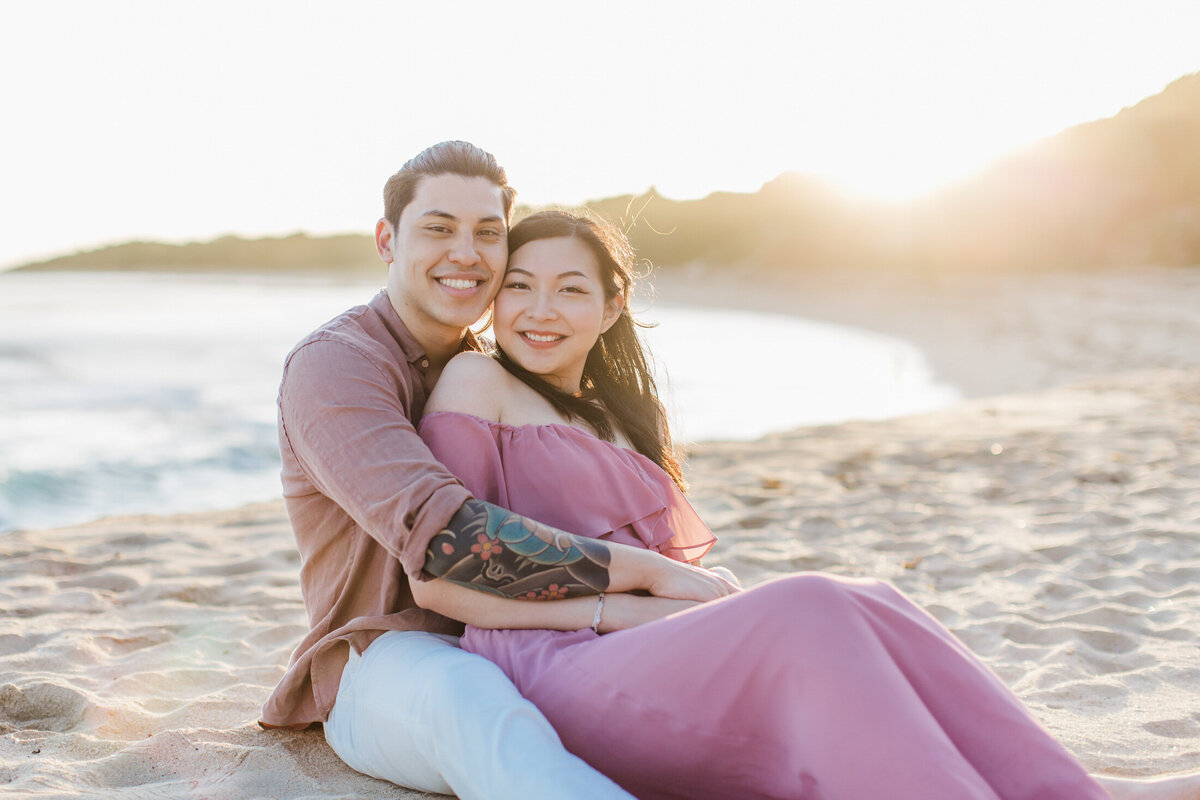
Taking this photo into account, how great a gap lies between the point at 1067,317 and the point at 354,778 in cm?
2264

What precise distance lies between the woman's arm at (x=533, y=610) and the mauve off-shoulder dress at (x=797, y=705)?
0.06m

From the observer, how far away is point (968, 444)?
309 inches

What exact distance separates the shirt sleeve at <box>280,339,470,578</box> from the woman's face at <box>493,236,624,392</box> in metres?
0.55

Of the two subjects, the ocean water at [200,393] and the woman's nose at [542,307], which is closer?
the woman's nose at [542,307]

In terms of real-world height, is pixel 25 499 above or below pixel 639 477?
below

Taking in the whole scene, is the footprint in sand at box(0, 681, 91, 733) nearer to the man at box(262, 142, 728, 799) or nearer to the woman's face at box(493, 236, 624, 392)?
the man at box(262, 142, 728, 799)

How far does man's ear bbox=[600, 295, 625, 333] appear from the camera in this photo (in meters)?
3.11

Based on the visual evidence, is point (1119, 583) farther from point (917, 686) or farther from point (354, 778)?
point (354, 778)

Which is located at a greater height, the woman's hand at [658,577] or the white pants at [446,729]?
the woman's hand at [658,577]

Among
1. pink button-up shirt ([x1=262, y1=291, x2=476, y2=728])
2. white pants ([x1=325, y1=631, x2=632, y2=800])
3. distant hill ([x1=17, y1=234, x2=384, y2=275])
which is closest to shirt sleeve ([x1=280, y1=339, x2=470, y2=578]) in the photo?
pink button-up shirt ([x1=262, y1=291, x2=476, y2=728])

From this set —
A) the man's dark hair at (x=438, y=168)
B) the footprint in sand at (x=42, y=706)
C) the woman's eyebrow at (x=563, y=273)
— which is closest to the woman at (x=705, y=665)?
the woman's eyebrow at (x=563, y=273)

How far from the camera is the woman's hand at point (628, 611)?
7.59ft

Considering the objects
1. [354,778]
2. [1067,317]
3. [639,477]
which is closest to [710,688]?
[639,477]

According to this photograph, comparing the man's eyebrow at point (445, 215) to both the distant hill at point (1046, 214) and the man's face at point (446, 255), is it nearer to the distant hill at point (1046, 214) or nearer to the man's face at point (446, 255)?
the man's face at point (446, 255)
